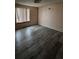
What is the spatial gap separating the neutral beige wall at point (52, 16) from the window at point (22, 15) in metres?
1.55

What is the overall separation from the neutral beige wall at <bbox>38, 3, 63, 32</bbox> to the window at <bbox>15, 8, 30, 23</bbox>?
1555mm

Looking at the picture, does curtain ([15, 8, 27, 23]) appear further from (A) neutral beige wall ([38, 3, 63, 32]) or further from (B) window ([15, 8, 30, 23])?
(A) neutral beige wall ([38, 3, 63, 32])

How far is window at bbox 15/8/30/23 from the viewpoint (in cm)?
952

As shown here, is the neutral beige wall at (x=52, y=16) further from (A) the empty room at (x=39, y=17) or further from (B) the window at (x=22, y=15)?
(B) the window at (x=22, y=15)

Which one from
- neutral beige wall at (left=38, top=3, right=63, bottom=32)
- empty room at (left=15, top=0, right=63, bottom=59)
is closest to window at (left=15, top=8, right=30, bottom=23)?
empty room at (left=15, top=0, right=63, bottom=59)

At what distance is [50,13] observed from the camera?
31.1 ft

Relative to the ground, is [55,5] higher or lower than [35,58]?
higher

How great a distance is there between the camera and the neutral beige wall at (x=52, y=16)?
8258 millimetres

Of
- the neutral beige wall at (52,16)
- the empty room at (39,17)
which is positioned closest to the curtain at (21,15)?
the empty room at (39,17)

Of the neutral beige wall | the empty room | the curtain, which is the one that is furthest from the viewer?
the curtain
